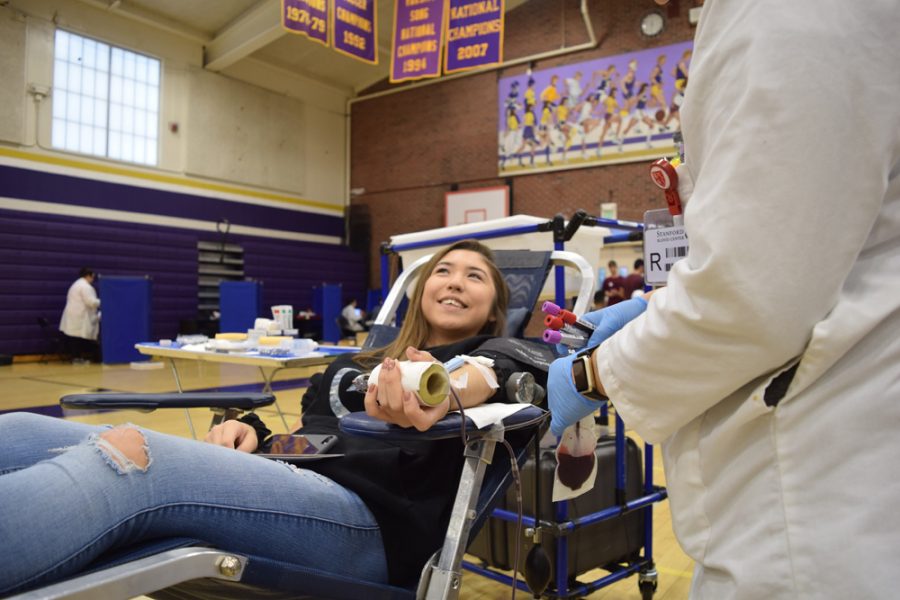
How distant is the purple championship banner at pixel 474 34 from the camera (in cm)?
625

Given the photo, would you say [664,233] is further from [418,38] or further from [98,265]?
[98,265]

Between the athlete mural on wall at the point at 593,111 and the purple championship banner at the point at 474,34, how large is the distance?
4.34 m

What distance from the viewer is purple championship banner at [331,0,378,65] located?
21.9ft

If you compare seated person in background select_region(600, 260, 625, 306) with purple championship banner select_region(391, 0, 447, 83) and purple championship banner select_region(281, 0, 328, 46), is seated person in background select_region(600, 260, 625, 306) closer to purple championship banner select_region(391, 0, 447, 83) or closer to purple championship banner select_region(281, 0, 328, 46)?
purple championship banner select_region(391, 0, 447, 83)

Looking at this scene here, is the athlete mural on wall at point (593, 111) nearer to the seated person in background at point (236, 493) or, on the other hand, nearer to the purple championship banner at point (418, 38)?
the purple championship banner at point (418, 38)

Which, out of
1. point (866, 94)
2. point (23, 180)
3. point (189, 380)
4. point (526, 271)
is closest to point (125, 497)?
point (866, 94)

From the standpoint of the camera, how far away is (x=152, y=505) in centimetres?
92

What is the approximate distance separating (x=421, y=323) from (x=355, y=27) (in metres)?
5.90

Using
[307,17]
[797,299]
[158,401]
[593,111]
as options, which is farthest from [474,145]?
[797,299]

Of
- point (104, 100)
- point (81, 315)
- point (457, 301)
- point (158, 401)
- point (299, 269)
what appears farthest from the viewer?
point (299, 269)

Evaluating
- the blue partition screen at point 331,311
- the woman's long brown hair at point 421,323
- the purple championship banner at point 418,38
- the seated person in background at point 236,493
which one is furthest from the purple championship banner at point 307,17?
the seated person in background at point 236,493

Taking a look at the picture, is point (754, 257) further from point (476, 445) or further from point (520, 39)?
point (520, 39)

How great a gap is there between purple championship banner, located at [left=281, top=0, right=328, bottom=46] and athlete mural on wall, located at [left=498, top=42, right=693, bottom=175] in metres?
5.42

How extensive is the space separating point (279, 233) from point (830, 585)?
12881 millimetres
